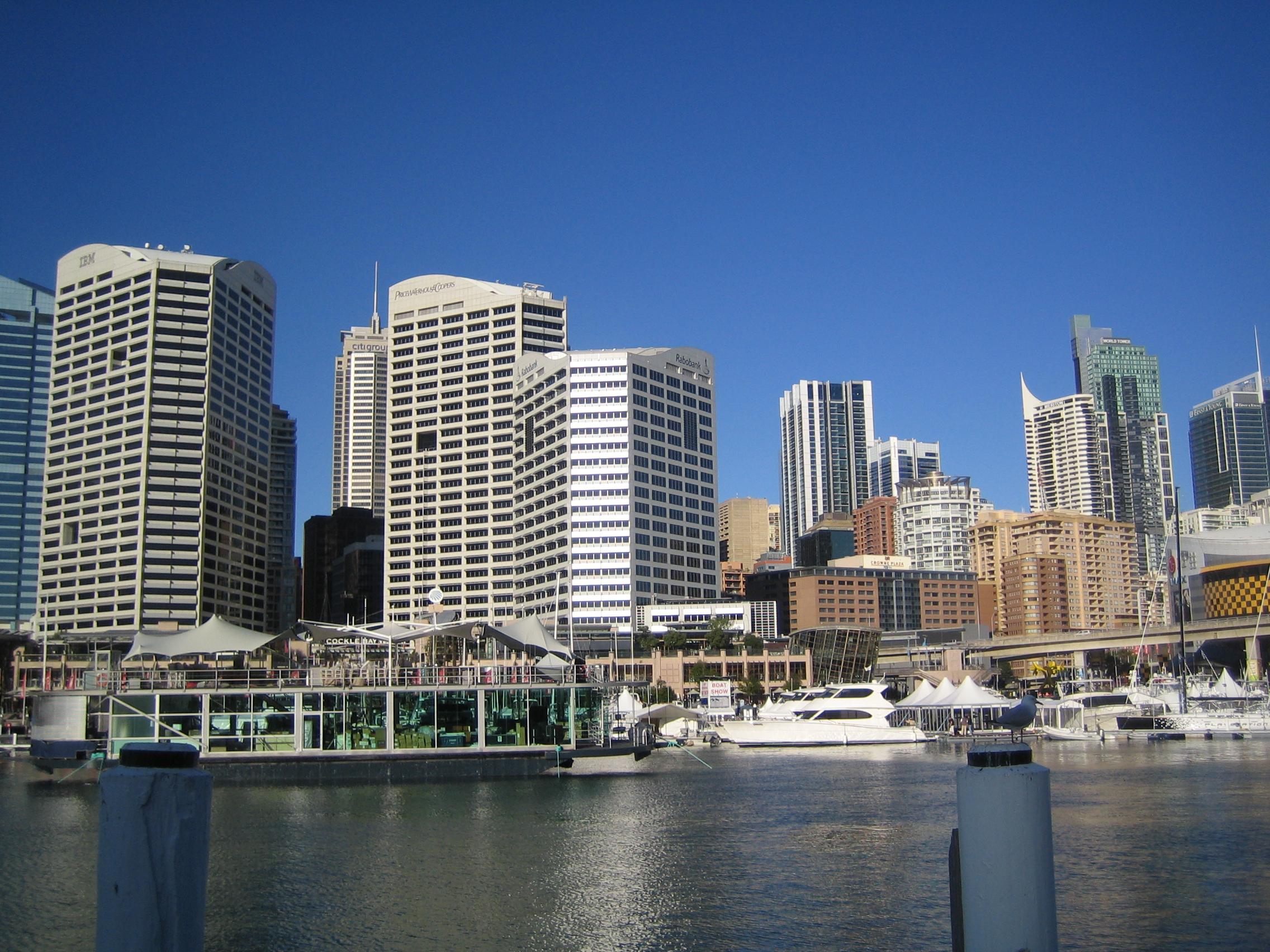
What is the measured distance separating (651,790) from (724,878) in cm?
3216

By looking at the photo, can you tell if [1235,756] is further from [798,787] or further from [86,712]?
[86,712]

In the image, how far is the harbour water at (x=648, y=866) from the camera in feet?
97.8

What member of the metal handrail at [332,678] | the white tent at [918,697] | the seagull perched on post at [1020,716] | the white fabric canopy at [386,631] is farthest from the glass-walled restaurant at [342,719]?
the seagull perched on post at [1020,716]

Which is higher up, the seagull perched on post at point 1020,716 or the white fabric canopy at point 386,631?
the white fabric canopy at point 386,631

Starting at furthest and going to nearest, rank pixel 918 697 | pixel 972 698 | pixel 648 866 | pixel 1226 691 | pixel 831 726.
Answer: pixel 1226 691 < pixel 918 697 < pixel 972 698 < pixel 831 726 < pixel 648 866

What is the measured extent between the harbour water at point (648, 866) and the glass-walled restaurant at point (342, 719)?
5.33 meters

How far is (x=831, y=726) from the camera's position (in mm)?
120500

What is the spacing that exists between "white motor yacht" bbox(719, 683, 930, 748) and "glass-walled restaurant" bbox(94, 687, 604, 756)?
4698 cm

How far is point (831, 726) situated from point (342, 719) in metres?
59.0

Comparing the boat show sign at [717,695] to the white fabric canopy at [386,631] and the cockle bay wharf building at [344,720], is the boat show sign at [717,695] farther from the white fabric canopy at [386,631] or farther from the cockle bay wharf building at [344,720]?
the cockle bay wharf building at [344,720]

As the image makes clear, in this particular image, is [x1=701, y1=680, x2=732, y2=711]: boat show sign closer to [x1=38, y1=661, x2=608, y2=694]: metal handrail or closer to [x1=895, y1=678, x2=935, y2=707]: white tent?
[x1=895, y1=678, x2=935, y2=707]: white tent

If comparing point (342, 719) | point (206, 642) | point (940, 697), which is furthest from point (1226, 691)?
point (206, 642)

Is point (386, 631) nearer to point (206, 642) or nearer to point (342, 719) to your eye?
point (206, 642)

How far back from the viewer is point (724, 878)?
37.1 metres
